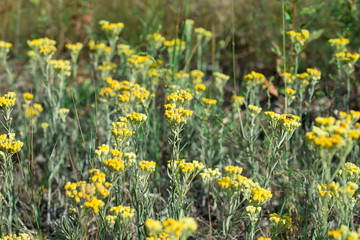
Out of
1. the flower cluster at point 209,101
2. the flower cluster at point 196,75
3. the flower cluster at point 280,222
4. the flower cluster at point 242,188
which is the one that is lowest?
the flower cluster at point 280,222

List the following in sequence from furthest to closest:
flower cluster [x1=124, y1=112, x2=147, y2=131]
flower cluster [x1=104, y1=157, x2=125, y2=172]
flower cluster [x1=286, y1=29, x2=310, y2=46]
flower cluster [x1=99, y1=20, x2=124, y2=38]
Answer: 1. flower cluster [x1=99, y1=20, x2=124, y2=38]
2. flower cluster [x1=286, y1=29, x2=310, y2=46]
3. flower cluster [x1=124, y1=112, x2=147, y2=131]
4. flower cluster [x1=104, y1=157, x2=125, y2=172]

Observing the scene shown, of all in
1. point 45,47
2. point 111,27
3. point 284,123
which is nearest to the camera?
point 284,123

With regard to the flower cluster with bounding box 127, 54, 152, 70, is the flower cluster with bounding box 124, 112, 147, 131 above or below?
below

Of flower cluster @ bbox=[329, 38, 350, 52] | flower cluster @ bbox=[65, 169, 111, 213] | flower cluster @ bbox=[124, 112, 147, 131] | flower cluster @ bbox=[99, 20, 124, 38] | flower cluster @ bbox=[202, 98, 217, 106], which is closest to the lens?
flower cluster @ bbox=[65, 169, 111, 213]

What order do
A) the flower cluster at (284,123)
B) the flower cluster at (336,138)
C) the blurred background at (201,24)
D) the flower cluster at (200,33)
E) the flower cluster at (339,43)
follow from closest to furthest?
the flower cluster at (336,138) → the flower cluster at (284,123) → the flower cluster at (339,43) → the flower cluster at (200,33) → the blurred background at (201,24)

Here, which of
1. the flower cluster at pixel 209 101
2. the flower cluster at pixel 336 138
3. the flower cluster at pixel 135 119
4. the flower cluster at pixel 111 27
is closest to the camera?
the flower cluster at pixel 336 138

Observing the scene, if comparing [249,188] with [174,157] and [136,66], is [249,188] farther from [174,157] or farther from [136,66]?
[136,66]

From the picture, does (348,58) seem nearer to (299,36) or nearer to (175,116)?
(299,36)

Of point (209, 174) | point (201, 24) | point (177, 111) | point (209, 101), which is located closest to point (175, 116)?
point (177, 111)

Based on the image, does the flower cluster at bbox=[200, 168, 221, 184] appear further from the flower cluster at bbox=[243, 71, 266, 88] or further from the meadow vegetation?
the flower cluster at bbox=[243, 71, 266, 88]

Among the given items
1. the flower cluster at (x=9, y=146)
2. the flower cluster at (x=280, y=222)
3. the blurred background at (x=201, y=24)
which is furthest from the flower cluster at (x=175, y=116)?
the blurred background at (x=201, y=24)

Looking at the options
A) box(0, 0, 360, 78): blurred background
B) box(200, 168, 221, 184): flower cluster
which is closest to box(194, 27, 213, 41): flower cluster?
box(0, 0, 360, 78): blurred background

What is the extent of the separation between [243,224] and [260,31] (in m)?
3.56

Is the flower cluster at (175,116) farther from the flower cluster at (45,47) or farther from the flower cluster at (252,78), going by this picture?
the flower cluster at (45,47)
